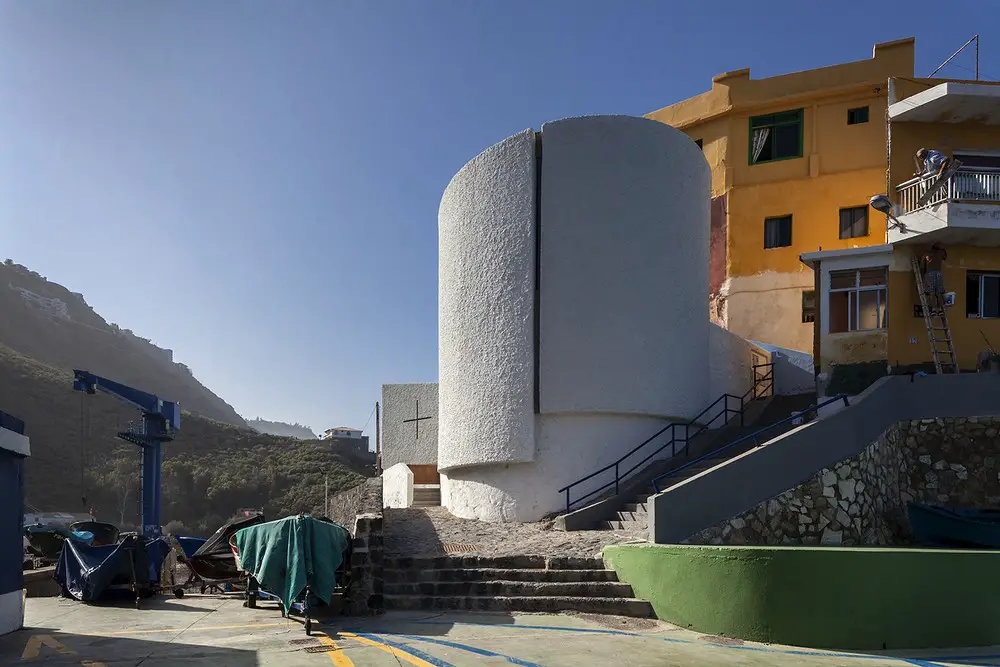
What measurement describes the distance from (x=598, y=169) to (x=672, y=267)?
2531 mm

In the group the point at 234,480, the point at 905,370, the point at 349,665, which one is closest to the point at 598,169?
the point at 905,370

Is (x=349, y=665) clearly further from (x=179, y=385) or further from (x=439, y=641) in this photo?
(x=179, y=385)

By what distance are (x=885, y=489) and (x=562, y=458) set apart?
5.78 meters

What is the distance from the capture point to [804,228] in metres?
24.4

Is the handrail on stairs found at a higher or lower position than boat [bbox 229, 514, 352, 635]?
higher

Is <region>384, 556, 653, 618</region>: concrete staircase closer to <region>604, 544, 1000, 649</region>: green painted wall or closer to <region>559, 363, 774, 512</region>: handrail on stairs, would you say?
<region>604, 544, 1000, 649</region>: green painted wall

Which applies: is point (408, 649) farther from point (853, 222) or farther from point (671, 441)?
point (853, 222)

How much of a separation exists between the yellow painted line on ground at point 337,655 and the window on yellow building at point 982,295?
14866 millimetres

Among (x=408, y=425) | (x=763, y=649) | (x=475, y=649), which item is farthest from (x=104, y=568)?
(x=408, y=425)

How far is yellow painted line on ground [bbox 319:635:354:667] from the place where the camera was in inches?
285

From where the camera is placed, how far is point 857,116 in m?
24.2

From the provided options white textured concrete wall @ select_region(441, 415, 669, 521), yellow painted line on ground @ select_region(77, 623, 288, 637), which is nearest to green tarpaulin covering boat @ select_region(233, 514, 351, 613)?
yellow painted line on ground @ select_region(77, 623, 288, 637)

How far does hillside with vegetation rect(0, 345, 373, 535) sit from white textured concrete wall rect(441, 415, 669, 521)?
52.2 meters

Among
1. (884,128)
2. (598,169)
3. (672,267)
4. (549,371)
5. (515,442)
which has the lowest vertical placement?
(515,442)
